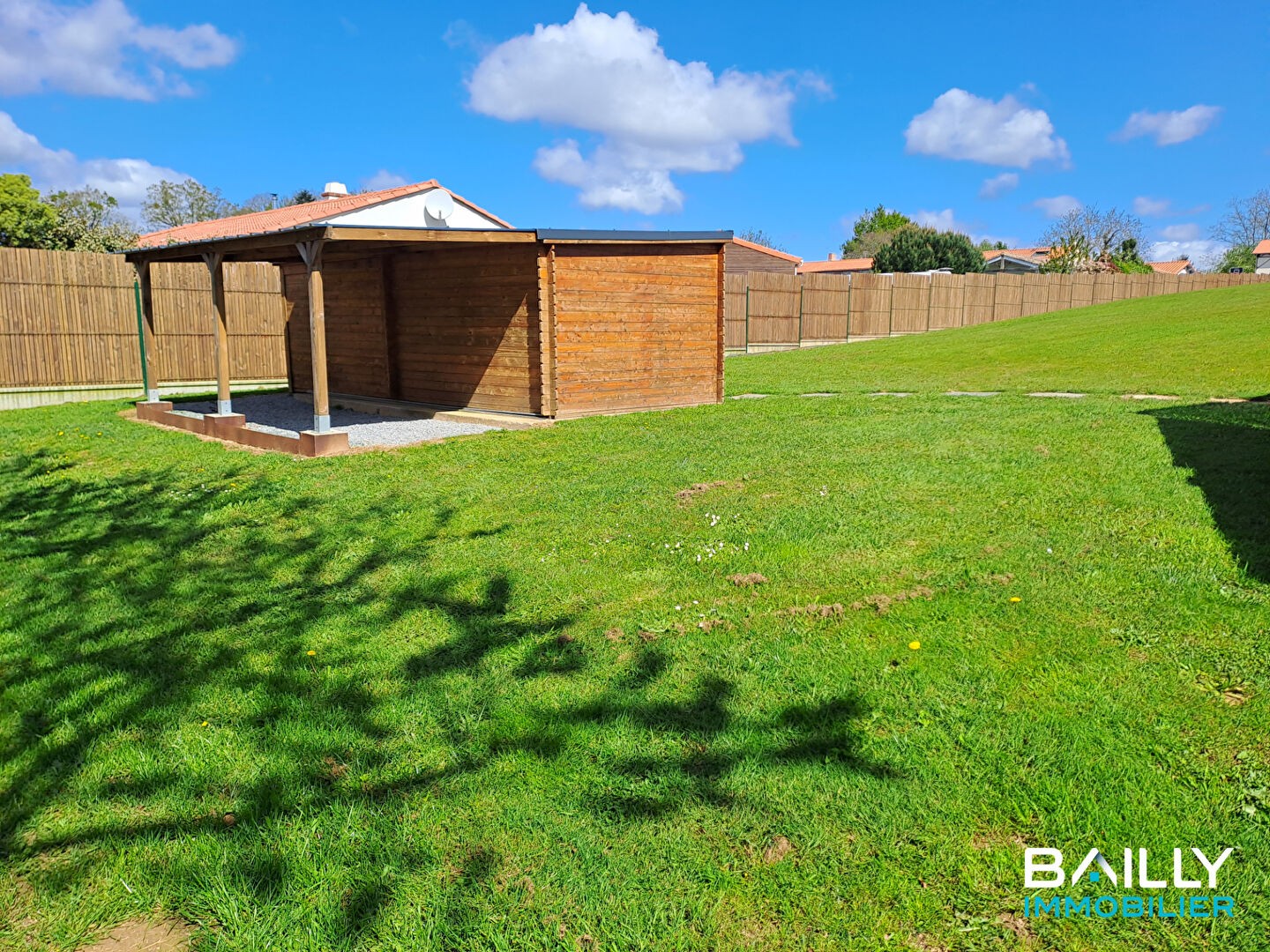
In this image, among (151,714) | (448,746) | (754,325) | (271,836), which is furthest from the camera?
(754,325)

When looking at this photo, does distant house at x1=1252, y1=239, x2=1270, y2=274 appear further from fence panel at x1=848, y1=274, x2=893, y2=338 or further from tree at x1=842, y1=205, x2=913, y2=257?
fence panel at x1=848, y1=274, x2=893, y2=338

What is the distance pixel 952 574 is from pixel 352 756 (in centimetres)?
323

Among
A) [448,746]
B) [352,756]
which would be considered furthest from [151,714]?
Answer: [448,746]

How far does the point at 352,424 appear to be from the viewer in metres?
12.6

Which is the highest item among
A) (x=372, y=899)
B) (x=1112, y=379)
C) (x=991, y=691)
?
(x=1112, y=379)

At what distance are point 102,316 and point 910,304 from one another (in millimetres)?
25036

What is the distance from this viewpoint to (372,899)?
2.58 metres

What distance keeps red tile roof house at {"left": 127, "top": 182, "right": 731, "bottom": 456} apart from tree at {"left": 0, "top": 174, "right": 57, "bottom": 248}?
28520 mm

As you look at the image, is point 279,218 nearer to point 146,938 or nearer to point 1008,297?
point 146,938

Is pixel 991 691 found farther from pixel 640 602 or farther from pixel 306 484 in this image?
pixel 306 484

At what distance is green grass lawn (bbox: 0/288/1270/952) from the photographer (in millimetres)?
2561

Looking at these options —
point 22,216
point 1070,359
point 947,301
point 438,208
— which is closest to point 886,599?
point 438,208

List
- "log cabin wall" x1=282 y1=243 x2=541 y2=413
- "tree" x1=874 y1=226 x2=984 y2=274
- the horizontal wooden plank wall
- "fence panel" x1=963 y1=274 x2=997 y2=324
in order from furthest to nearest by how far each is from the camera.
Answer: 1. "tree" x1=874 y1=226 x2=984 y2=274
2. "fence panel" x1=963 y1=274 x2=997 y2=324
3. "log cabin wall" x1=282 y1=243 x2=541 y2=413
4. the horizontal wooden plank wall

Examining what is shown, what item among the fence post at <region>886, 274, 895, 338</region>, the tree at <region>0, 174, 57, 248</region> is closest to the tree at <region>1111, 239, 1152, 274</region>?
the fence post at <region>886, 274, 895, 338</region>
